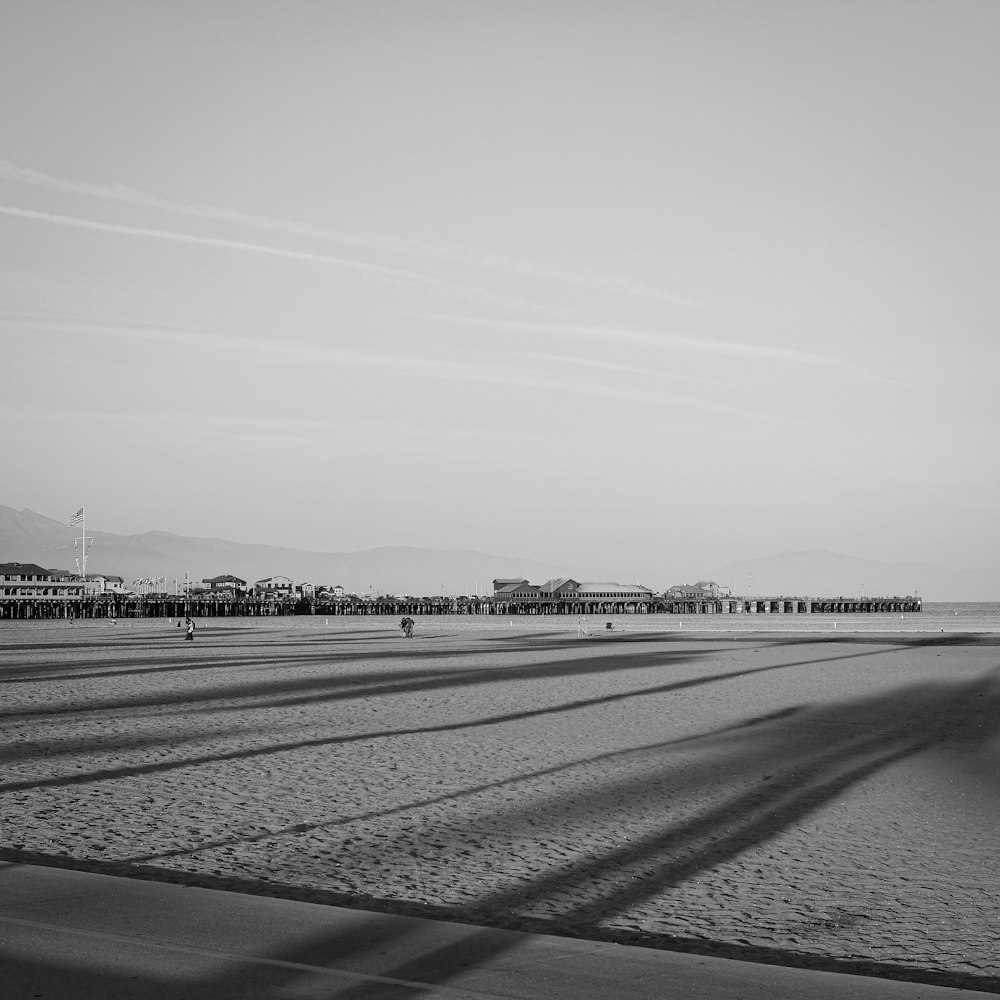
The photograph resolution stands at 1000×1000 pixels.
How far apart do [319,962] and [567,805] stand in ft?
19.9

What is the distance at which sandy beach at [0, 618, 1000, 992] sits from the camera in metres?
7.41

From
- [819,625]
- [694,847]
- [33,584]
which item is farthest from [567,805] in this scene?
[33,584]

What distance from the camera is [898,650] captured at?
42656mm

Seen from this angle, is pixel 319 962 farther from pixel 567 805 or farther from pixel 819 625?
pixel 819 625

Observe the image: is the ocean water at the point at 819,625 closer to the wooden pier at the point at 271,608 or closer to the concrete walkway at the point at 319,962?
the wooden pier at the point at 271,608

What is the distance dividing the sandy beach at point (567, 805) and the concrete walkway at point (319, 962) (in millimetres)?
807

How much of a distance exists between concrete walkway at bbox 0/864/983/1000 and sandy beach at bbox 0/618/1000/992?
31.8 inches

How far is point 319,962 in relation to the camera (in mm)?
5562

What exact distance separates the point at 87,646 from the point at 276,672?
20483 mm

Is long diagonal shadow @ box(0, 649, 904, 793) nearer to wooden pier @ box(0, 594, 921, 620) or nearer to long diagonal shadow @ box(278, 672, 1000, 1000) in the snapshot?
long diagonal shadow @ box(278, 672, 1000, 1000)

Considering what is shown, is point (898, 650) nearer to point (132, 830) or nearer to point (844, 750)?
point (844, 750)

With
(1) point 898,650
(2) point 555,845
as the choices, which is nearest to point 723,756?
(2) point 555,845

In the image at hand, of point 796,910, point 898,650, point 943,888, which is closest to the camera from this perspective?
point 796,910

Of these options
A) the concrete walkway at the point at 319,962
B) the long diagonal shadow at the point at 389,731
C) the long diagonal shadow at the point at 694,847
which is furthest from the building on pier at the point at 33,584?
the concrete walkway at the point at 319,962
